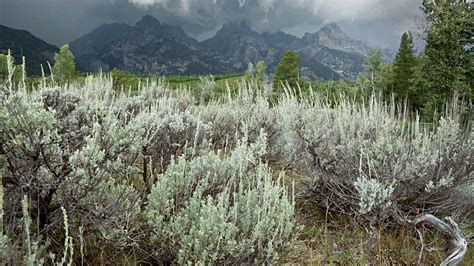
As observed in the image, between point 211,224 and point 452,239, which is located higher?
point 211,224

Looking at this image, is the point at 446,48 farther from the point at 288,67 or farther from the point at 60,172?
the point at 288,67

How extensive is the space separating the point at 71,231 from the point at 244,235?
1.47 m

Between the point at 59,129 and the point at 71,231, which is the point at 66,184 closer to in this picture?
the point at 71,231

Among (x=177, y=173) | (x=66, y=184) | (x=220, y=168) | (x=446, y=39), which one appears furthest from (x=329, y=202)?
(x=446, y=39)

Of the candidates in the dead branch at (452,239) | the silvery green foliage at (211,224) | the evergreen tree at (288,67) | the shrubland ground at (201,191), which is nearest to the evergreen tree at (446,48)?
the shrubland ground at (201,191)

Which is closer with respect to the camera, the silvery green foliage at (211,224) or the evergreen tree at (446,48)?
the silvery green foliage at (211,224)

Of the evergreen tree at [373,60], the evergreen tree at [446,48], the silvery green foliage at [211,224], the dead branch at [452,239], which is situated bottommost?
the dead branch at [452,239]

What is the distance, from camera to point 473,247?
446 centimetres

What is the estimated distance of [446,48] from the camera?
23.6 m

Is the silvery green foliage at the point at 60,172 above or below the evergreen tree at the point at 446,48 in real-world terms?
below

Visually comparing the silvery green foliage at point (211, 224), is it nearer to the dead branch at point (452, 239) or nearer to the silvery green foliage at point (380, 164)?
the silvery green foliage at point (380, 164)

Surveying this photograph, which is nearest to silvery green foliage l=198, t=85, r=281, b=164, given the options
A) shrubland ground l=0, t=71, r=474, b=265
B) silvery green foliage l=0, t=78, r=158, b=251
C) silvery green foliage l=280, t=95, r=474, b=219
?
shrubland ground l=0, t=71, r=474, b=265

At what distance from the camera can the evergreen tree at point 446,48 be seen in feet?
73.1

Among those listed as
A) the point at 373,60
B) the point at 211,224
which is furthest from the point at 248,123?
the point at 373,60
